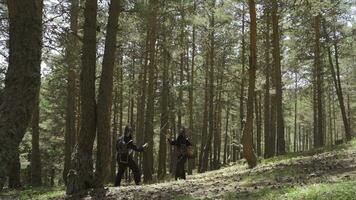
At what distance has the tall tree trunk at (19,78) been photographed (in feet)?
12.2

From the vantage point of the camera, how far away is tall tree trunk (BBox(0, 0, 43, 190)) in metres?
3.72

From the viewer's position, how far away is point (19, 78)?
13.1 feet

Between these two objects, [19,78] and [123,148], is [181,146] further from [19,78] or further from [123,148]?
[19,78]

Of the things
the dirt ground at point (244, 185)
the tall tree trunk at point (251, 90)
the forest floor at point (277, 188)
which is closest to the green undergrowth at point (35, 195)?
the forest floor at point (277, 188)

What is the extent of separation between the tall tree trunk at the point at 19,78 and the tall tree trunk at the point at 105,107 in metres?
8.14

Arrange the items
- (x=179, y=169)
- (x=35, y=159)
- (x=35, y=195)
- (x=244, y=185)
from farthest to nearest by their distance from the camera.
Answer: (x=35, y=159) → (x=179, y=169) → (x=35, y=195) → (x=244, y=185)

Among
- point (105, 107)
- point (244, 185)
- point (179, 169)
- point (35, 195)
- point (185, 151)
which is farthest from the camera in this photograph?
point (179, 169)

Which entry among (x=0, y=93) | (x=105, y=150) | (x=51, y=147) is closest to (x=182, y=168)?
(x=105, y=150)

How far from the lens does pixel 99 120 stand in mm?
12266

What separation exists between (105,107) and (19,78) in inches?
329

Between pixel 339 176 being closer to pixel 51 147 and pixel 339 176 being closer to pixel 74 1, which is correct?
pixel 74 1

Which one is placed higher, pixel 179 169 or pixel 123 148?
pixel 123 148

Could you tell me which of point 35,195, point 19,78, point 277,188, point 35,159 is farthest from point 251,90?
point 19,78

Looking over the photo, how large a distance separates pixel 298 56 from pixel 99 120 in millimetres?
22475
